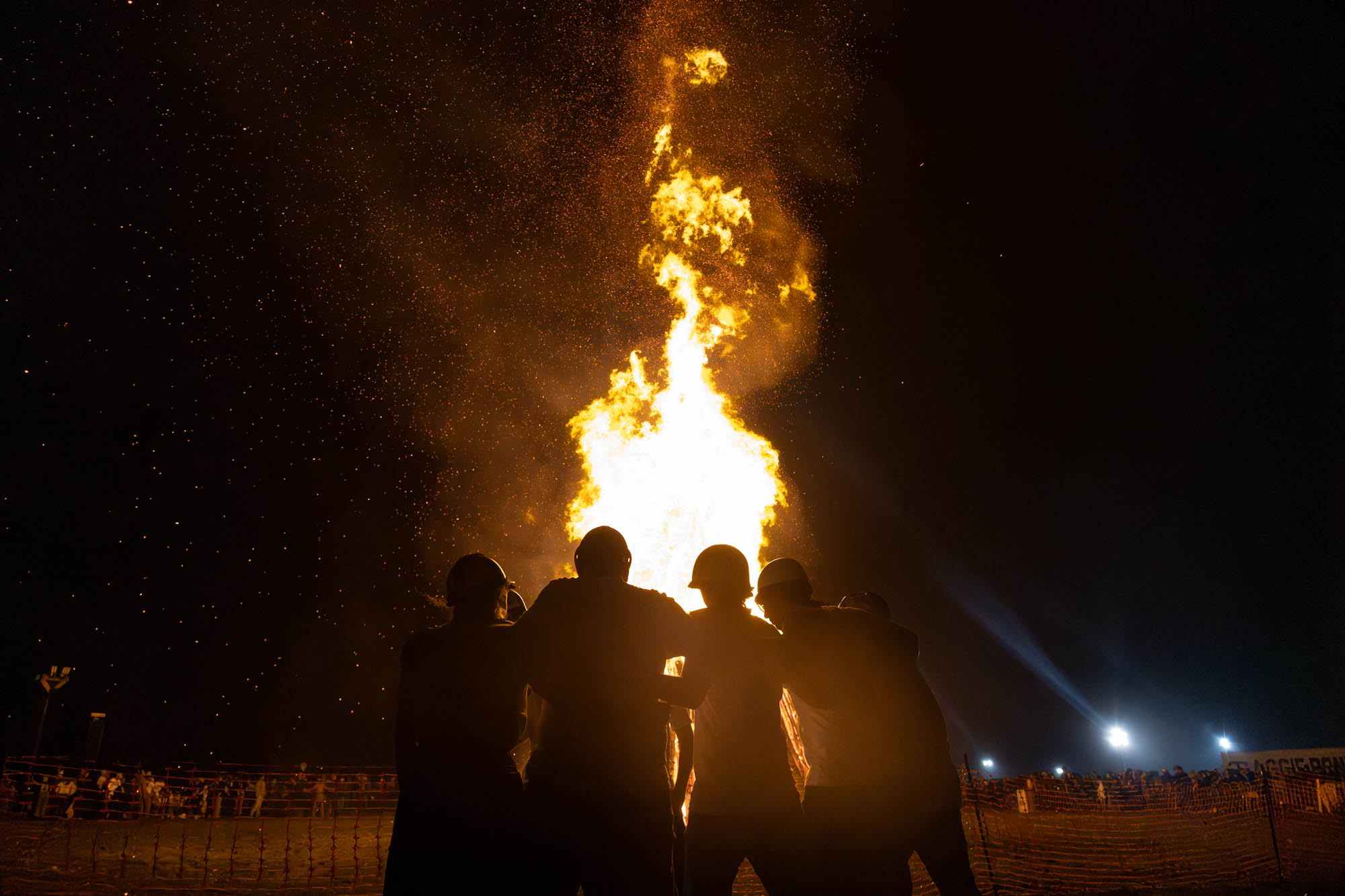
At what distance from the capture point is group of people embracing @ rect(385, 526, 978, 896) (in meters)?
2.79

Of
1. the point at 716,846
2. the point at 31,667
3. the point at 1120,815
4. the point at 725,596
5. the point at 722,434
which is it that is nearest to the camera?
the point at 716,846

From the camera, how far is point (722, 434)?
497 inches

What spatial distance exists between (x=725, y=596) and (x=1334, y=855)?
13990mm

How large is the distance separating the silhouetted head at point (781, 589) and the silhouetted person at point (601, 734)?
0.71 metres

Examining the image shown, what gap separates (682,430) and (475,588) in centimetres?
929

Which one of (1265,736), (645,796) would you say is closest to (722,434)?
(645,796)

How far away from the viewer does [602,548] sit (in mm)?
3434

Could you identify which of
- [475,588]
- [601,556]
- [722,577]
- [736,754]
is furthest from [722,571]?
[475,588]

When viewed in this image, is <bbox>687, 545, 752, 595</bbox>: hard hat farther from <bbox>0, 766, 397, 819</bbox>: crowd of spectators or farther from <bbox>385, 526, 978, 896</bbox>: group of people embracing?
<bbox>0, 766, 397, 819</bbox>: crowd of spectators

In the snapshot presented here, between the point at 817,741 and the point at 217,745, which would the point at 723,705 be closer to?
the point at 817,741

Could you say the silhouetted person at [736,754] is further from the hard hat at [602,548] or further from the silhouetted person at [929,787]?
the silhouetted person at [929,787]

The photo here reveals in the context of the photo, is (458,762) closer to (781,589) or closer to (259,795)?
(781,589)

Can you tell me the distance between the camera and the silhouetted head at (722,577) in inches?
141

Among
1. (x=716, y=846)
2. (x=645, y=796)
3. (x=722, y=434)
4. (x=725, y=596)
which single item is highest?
(x=722, y=434)
